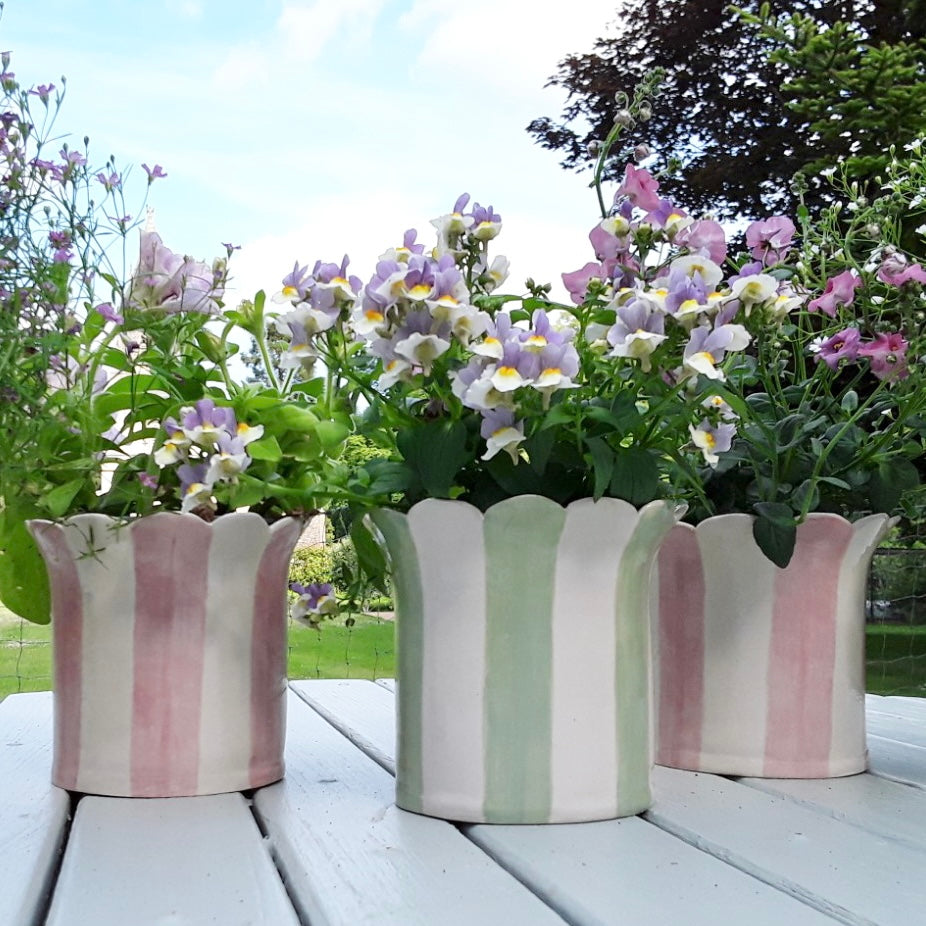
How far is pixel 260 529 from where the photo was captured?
0.66 m

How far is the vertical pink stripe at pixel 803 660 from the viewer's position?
0.73 m

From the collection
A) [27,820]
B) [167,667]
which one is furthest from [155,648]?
[27,820]

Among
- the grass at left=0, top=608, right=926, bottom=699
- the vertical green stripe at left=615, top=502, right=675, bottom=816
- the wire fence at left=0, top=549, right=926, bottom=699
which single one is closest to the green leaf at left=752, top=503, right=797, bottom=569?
the vertical green stripe at left=615, top=502, right=675, bottom=816

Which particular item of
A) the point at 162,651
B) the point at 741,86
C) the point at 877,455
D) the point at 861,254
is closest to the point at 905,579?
the point at 741,86

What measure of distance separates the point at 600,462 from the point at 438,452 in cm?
Result: 9

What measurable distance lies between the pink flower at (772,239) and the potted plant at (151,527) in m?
0.32

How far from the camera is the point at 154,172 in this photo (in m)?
0.76

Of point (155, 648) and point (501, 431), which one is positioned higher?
point (501, 431)

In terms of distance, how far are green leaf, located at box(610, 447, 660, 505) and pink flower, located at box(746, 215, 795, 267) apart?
0.78 ft

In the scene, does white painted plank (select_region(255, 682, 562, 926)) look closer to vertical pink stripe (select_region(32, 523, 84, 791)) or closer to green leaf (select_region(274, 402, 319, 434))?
vertical pink stripe (select_region(32, 523, 84, 791))

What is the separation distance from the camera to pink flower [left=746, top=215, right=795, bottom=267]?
758 mm

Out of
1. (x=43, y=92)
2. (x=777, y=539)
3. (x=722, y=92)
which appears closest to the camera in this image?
(x=777, y=539)

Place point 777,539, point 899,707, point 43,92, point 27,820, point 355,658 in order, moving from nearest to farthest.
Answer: point 27,820
point 777,539
point 43,92
point 899,707
point 355,658

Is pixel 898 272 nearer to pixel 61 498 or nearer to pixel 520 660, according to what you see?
pixel 520 660
